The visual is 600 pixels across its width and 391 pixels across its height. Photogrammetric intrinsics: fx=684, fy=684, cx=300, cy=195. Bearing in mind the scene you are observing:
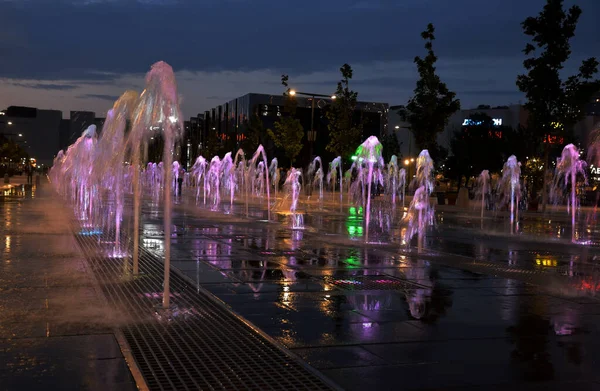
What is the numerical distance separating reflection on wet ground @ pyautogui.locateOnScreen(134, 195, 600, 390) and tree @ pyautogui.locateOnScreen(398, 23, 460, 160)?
26288 mm

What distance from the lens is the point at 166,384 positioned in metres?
5.43

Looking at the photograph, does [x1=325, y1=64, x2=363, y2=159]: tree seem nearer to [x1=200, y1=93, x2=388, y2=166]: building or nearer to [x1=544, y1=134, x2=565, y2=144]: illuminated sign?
[x1=544, y1=134, x2=565, y2=144]: illuminated sign

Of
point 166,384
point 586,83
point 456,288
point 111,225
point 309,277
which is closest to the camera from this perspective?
point 166,384

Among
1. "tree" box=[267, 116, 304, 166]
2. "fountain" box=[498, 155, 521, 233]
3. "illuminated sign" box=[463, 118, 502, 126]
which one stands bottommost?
"fountain" box=[498, 155, 521, 233]

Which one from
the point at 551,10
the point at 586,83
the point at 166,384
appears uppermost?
the point at 551,10

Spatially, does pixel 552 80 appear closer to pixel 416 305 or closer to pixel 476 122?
pixel 416 305

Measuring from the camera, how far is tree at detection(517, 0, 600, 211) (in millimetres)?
36188

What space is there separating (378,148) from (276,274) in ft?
52.4

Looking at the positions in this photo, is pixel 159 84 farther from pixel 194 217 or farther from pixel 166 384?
pixel 194 217

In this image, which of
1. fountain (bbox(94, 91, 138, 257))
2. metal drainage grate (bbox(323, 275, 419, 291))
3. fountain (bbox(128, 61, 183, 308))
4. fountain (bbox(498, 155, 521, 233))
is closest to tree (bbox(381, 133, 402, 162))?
fountain (bbox(498, 155, 521, 233))

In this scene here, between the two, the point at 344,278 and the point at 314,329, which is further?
the point at 344,278

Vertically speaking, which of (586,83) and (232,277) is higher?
(586,83)

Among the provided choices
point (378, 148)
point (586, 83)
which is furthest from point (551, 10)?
point (378, 148)

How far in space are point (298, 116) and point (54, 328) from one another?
90.1 m
